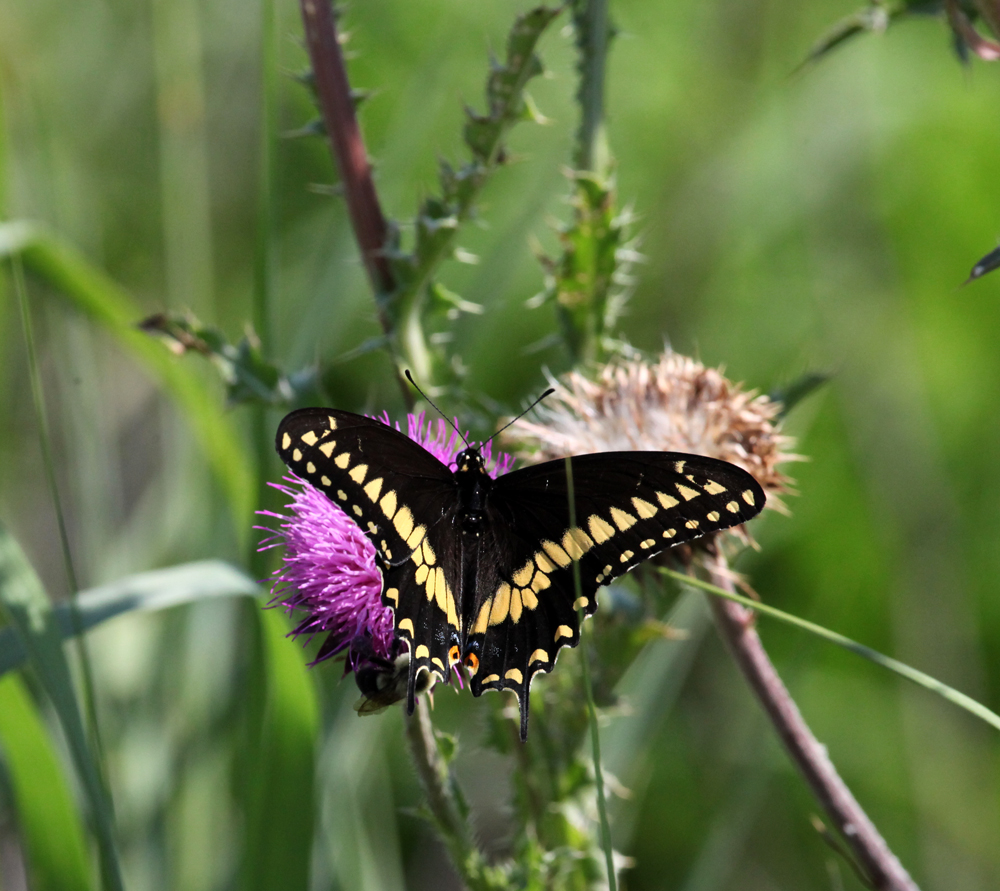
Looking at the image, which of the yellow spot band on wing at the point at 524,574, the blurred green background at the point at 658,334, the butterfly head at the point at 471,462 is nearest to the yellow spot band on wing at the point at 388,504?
the butterfly head at the point at 471,462

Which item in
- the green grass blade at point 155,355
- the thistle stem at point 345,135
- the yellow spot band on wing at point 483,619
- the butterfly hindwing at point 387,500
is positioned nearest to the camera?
the butterfly hindwing at point 387,500

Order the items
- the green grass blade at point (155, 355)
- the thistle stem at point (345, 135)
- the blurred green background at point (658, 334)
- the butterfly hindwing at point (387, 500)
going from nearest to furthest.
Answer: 1. the butterfly hindwing at point (387, 500)
2. the thistle stem at point (345, 135)
3. the green grass blade at point (155, 355)
4. the blurred green background at point (658, 334)

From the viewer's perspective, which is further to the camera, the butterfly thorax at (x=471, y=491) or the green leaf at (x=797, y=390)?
the green leaf at (x=797, y=390)

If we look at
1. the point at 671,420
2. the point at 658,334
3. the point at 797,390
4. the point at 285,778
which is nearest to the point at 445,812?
the point at 285,778

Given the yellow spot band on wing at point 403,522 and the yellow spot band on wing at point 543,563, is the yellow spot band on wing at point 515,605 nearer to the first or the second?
the yellow spot band on wing at point 543,563

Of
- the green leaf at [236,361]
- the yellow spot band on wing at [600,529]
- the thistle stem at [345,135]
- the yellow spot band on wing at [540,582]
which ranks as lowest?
the yellow spot band on wing at [540,582]

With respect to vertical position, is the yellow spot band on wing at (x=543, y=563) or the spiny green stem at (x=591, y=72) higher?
the spiny green stem at (x=591, y=72)

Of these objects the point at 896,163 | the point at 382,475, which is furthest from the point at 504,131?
the point at 896,163
